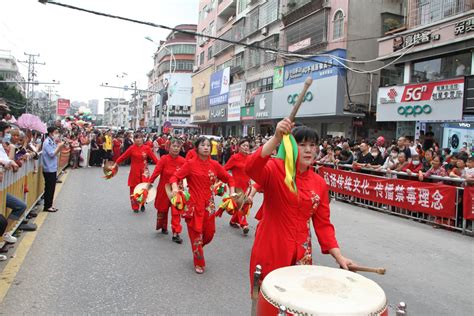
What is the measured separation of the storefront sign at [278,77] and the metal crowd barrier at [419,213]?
48.0ft

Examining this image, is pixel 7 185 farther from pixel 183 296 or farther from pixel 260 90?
pixel 260 90

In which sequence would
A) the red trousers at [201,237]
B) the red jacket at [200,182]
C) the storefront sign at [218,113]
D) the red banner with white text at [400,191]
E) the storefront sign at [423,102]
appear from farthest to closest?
the storefront sign at [218,113]
the storefront sign at [423,102]
the red banner with white text at [400,191]
the red jacket at [200,182]
the red trousers at [201,237]

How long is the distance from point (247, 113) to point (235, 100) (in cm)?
313

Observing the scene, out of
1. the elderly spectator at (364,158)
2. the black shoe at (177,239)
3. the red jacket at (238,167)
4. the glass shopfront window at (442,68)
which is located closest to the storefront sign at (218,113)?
the glass shopfront window at (442,68)

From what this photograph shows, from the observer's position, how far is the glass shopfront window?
1538 cm

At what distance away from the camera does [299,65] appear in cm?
2455

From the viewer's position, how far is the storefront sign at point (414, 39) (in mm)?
16234

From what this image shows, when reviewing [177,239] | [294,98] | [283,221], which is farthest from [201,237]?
[294,98]

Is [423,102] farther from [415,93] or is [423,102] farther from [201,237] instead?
[201,237]

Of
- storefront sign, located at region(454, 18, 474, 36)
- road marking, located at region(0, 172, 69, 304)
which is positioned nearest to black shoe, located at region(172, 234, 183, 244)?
road marking, located at region(0, 172, 69, 304)

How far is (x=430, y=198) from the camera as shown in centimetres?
917

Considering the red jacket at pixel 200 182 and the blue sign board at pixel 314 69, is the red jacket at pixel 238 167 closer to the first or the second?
the red jacket at pixel 200 182

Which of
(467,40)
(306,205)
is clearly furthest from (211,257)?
(467,40)

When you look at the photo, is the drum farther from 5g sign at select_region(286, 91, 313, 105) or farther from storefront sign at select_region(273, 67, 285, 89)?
storefront sign at select_region(273, 67, 285, 89)
